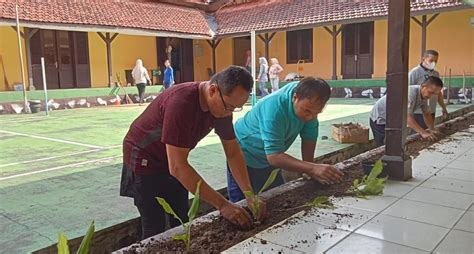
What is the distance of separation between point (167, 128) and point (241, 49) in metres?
18.7

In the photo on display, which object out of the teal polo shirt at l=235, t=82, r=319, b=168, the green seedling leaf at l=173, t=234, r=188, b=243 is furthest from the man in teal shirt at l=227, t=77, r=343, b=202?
the green seedling leaf at l=173, t=234, r=188, b=243

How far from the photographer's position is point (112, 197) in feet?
10.4

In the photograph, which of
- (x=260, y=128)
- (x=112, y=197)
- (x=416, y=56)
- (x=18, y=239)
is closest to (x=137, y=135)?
(x=260, y=128)

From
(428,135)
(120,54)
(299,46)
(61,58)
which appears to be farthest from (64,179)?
(299,46)

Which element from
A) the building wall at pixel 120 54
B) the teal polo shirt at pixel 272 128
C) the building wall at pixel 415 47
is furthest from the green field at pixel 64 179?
the building wall at pixel 120 54

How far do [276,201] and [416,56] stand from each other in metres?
13.5

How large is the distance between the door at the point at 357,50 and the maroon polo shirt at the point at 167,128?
14.1m

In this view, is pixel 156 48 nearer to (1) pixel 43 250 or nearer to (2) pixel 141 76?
(2) pixel 141 76

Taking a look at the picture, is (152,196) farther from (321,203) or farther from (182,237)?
(321,203)

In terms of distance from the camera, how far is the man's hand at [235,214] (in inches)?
72.4

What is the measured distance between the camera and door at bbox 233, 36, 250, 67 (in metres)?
19.6

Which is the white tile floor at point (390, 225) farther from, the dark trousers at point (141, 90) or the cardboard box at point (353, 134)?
the dark trousers at point (141, 90)

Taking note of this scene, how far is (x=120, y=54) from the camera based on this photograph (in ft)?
52.2

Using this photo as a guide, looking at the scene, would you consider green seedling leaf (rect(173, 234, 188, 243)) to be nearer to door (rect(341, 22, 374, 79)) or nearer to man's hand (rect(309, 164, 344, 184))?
man's hand (rect(309, 164, 344, 184))
